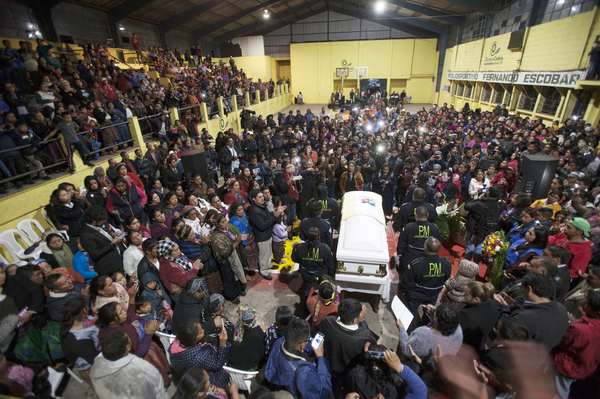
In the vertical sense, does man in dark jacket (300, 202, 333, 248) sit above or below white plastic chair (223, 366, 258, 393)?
above

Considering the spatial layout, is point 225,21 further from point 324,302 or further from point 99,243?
point 324,302

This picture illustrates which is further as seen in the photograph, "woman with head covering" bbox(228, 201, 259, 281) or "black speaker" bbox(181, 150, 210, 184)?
"black speaker" bbox(181, 150, 210, 184)

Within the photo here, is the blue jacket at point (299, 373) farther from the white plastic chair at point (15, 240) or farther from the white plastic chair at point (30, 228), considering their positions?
the white plastic chair at point (30, 228)

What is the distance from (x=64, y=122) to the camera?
5789 mm

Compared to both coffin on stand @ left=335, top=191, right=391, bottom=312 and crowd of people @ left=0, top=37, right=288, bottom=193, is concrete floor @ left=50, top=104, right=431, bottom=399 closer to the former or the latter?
coffin on stand @ left=335, top=191, right=391, bottom=312

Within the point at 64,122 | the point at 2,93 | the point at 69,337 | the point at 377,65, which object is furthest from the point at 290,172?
the point at 377,65

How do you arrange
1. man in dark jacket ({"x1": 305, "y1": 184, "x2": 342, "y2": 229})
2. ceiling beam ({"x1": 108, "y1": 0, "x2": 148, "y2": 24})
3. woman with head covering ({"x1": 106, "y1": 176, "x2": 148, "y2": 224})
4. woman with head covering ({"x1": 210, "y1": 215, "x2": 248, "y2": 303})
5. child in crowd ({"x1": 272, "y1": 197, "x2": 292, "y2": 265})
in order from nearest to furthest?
1. woman with head covering ({"x1": 210, "y1": 215, "x2": 248, "y2": 303})
2. man in dark jacket ({"x1": 305, "y1": 184, "x2": 342, "y2": 229})
3. child in crowd ({"x1": 272, "y1": 197, "x2": 292, "y2": 265})
4. woman with head covering ({"x1": 106, "y1": 176, "x2": 148, "y2": 224})
5. ceiling beam ({"x1": 108, "y1": 0, "x2": 148, "y2": 24})

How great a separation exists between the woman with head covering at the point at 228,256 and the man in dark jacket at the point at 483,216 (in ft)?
12.4

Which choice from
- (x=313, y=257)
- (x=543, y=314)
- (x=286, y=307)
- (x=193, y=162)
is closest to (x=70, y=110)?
(x=193, y=162)

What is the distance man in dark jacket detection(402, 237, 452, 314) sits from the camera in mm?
3080

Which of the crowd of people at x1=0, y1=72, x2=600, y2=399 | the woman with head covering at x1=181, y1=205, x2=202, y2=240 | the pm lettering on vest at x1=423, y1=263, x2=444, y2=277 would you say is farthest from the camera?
the woman with head covering at x1=181, y1=205, x2=202, y2=240

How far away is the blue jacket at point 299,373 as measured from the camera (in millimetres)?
1952

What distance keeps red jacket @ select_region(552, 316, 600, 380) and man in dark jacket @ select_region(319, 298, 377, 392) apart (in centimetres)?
160

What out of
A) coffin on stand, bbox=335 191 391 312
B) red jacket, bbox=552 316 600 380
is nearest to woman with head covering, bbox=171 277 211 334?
coffin on stand, bbox=335 191 391 312
